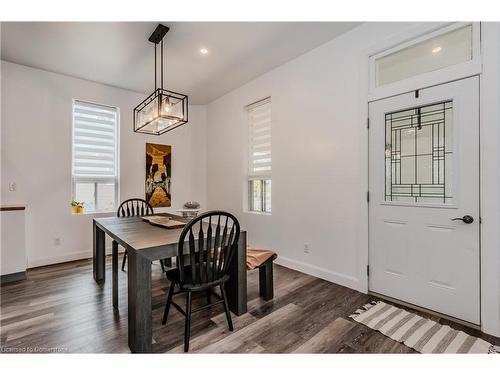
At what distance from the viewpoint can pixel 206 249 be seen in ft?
6.04

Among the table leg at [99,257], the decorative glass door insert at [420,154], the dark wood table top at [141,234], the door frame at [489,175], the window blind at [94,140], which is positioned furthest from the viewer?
the window blind at [94,140]

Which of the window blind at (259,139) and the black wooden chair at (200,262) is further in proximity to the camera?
the window blind at (259,139)

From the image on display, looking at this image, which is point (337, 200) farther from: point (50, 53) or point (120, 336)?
point (50, 53)

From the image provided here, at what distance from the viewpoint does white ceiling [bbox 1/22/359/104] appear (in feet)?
8.39

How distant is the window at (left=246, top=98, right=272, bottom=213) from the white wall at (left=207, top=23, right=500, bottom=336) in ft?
0.62

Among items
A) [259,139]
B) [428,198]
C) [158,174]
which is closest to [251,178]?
[259,139]

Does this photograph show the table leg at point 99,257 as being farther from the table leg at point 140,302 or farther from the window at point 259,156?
the window at point 259,156

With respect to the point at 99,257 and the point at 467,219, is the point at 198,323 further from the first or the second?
the point at 467,219

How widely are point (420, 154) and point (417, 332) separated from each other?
153 cm

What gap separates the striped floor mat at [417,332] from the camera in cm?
171

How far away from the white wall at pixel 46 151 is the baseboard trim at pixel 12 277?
0.48 m

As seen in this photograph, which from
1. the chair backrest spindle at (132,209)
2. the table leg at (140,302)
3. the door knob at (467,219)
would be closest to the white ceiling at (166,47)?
the chair backrest spindle at (132,209)

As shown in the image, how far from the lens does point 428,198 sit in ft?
7.34

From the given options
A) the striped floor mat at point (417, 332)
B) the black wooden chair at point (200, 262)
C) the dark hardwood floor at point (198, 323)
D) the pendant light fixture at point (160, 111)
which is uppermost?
the pendant light fixture at point (160, 111)
